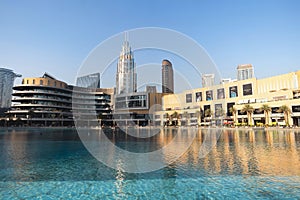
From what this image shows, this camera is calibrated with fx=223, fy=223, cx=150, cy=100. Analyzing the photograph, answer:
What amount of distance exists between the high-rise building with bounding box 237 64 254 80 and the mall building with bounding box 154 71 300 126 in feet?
276

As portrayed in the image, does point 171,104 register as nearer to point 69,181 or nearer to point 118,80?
point 118,80

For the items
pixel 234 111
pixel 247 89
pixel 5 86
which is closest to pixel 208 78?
pixel 234 111

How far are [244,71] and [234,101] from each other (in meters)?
102

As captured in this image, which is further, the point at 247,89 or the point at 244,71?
the point at 244,71

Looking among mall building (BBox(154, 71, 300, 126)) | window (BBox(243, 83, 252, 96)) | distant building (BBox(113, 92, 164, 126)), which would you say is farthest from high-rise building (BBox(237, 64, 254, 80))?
window (BBox(243, 83, 252, 96))

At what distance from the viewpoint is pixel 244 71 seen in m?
166

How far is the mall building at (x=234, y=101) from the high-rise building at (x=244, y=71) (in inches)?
3307

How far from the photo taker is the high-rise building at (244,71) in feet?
538

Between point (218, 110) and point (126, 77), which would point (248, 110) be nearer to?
point (218, 110)

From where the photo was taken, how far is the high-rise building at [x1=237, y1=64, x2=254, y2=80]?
163913mm

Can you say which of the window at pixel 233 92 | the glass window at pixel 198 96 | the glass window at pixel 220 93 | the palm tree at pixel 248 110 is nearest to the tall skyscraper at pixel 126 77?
the glass window at pixel 198 96

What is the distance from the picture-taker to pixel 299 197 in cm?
755

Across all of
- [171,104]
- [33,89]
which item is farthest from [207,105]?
[33,89]

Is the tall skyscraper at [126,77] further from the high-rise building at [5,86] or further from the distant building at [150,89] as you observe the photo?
the high-rise building at [5,86]
